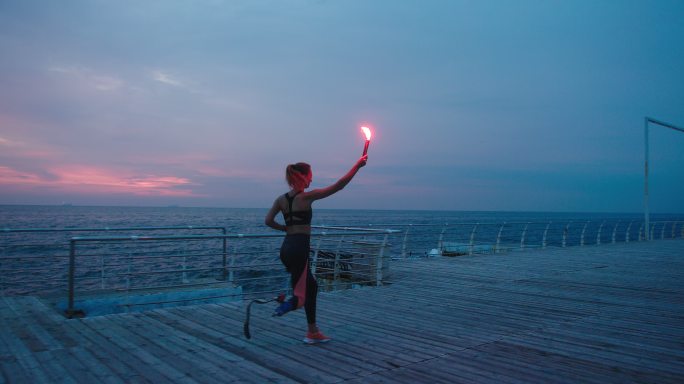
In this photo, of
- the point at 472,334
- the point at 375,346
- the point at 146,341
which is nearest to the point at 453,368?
the point at 375,346

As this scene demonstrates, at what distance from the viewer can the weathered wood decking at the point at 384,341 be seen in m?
3.58

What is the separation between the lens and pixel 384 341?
4.52m

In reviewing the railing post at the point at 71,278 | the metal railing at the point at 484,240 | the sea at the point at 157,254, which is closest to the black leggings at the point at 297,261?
the sea at the point at 157,254

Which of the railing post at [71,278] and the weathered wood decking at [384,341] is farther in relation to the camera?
the railing post at [71,278]

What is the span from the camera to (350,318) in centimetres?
552

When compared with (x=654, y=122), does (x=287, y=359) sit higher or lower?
lower

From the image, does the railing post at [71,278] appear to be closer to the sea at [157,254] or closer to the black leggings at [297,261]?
the sea at [157,254]

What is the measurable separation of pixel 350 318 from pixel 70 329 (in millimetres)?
2901

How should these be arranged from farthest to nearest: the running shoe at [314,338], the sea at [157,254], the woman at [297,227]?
the sea at [157,254] → the running shoe at [314,338] → the woman at [297,227]

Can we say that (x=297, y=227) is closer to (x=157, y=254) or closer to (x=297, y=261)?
(x=297, y=261)

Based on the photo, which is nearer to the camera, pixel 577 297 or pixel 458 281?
pixel 577 297

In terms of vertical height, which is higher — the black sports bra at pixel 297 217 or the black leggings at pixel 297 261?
the black sports bra at pixel 297 217

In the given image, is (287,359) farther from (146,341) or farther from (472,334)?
(472,334)

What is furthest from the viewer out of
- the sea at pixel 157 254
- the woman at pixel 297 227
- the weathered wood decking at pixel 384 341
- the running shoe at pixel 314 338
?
the sea at pixel 157 254
